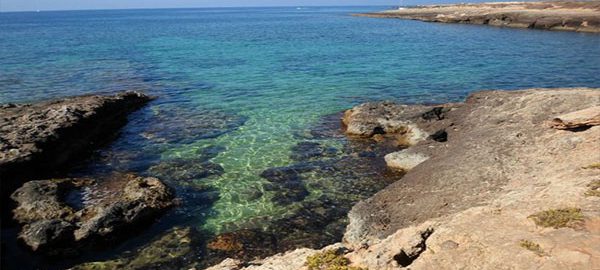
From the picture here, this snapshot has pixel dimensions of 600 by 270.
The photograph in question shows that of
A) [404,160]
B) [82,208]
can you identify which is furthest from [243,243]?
[404,160]

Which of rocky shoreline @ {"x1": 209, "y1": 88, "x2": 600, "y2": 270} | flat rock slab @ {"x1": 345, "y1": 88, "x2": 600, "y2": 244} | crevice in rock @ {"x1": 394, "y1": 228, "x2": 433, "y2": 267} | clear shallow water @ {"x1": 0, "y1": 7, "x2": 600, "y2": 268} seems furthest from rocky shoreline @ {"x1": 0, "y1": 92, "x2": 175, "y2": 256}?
crevice in rock @ {"x1": 394, "y1": 228, "x2": 433, "y2": 267}

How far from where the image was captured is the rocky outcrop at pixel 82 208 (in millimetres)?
15172

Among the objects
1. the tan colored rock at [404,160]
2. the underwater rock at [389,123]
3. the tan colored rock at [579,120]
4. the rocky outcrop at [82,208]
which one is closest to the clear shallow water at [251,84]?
the rocky outcrop at [82,208]

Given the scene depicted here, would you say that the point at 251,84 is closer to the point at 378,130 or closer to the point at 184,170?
the point at 378,130

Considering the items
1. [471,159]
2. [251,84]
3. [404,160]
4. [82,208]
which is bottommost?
[82,208]

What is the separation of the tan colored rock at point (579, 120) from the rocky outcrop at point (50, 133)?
23.7 metres

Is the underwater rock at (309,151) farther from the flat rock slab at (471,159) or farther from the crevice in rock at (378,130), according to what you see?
the flat rock slab at (471,159)

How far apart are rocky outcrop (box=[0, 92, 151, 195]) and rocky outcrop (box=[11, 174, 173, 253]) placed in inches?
71.0

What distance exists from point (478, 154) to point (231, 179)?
37.9 feet

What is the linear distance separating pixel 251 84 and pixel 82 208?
26.7 metres

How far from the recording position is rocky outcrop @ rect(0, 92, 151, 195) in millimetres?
19766

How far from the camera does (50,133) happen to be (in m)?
22.6

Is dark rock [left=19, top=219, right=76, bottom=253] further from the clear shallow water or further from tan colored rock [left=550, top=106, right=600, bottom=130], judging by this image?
tan colored rock [left=550, top=106, right=600, bottom=130]

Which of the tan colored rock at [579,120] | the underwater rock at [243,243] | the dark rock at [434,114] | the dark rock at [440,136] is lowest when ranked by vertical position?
the underwater rock at [243,243]
